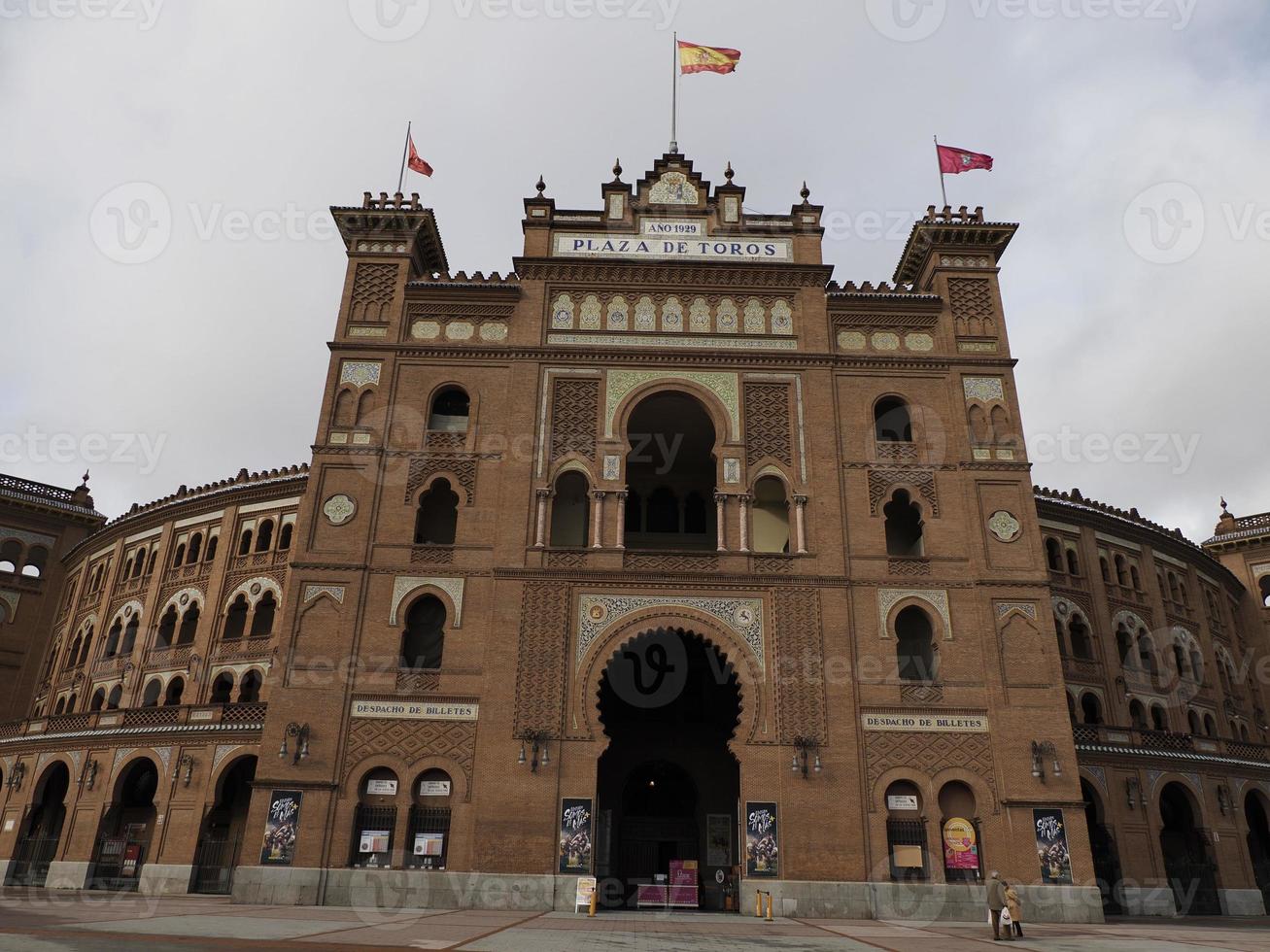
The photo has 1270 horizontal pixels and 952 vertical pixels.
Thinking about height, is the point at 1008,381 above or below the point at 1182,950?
above

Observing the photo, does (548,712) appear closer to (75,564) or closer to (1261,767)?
(1261,767)

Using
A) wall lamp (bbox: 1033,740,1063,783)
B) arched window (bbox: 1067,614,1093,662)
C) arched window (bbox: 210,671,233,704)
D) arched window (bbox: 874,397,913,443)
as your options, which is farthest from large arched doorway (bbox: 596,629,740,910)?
arched window (bbox: 210,671,233,704)

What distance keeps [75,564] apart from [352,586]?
29.6 metres

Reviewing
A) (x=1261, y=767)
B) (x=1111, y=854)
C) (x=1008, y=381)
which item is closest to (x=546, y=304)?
(x=1008, y=381)

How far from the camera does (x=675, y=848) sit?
29938 mm

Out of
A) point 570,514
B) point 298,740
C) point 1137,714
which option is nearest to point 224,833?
point 298,740

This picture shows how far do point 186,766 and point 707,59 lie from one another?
30251mm

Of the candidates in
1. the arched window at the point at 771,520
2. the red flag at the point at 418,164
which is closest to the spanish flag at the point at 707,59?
the red flag at the point at 418,164

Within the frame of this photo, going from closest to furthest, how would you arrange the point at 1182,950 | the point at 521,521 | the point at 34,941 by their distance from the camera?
the point at 34,941 → the point at 1182,950 → the point at 521,521

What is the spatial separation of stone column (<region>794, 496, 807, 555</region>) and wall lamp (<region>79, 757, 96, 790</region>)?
88.0ft

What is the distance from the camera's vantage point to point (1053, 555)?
37781 millimetres

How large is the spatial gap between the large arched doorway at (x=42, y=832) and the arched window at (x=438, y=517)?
703 inches

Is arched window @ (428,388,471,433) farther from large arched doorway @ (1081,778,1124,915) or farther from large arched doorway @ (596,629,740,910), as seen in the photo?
large arched doorway @ (1081,778,1124,915)

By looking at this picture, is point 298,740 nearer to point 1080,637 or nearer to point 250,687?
point 250,687
